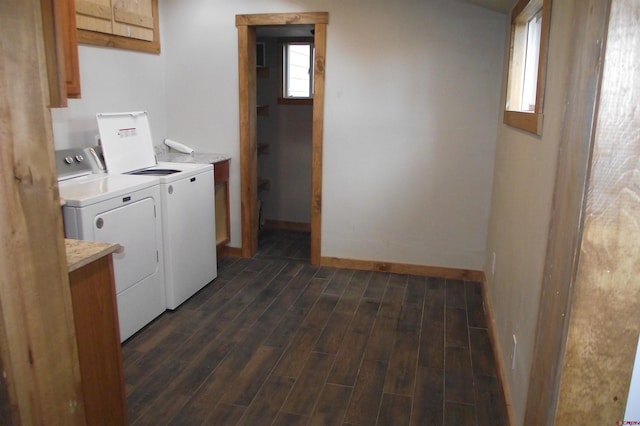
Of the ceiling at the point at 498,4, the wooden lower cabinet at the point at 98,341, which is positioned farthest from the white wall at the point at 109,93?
the ceiling at the point at 498,4

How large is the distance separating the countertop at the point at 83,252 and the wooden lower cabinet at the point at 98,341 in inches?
1.4

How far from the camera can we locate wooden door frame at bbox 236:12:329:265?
3955 millimetres

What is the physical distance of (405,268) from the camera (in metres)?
4.17

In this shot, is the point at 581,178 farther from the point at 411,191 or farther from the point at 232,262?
the point at 232,262

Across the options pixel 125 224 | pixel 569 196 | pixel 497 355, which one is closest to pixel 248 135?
pixel 125 224

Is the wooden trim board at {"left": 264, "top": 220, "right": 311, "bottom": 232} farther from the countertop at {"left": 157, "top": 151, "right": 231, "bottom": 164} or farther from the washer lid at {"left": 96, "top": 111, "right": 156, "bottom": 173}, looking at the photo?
the washer lid at {"left": 96, "top": 111, "right": 156, "bottom": 173}

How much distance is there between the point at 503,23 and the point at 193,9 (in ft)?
8.20

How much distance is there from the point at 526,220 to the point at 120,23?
10.4 ft

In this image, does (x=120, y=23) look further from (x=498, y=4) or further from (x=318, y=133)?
(x=498, y=4)

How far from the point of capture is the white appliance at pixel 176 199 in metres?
3.30

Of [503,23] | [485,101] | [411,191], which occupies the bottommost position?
[411,191]

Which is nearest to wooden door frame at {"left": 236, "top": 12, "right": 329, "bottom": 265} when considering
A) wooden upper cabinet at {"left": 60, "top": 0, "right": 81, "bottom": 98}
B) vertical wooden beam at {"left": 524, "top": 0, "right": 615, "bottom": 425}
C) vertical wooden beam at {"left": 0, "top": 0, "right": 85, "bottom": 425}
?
wooden upper cabinet at {"left": 60, "top": 0, "right": 81, "bottom": 98}

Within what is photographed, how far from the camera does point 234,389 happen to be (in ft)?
8.12

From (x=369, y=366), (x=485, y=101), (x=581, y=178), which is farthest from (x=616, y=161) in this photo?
(x=485, y=101)
